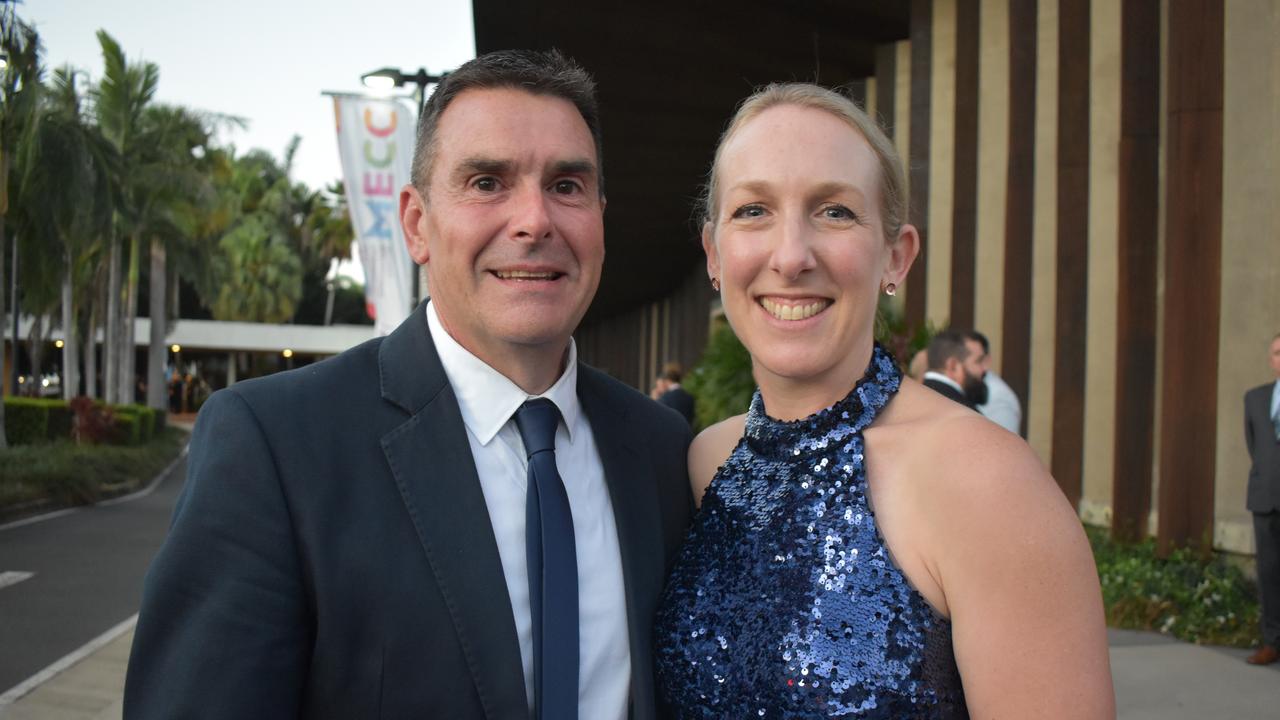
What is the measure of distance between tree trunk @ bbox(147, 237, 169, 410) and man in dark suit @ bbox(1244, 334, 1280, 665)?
32.5m

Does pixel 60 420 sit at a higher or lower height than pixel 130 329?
lower

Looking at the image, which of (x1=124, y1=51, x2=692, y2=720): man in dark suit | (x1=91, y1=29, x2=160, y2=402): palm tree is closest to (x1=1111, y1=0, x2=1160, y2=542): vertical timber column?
(x1=124, y1=51, x2=692, y2=720): man in dark suit

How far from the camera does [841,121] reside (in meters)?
2.17

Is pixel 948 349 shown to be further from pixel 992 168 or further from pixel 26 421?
pixel 26 421

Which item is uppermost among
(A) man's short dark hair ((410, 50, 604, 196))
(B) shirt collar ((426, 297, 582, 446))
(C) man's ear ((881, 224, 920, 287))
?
(A) man's short dark hair ((410, 50, 604, 196))

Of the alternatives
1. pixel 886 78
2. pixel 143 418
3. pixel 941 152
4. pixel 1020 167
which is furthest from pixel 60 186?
pixel 1020 167

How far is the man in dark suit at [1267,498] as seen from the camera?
257 inches

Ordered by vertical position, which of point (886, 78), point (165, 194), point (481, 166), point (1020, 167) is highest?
point (165, 194)

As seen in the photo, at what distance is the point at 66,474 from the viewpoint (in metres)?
15.2

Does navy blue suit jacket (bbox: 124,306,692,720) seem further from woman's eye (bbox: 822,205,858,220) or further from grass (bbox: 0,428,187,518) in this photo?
grass (bbox: 0,428,187,518)

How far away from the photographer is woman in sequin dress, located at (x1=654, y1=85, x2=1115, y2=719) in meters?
1.77

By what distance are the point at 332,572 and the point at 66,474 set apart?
15.5 m

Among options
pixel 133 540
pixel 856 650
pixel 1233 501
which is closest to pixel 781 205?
pixel 856 650

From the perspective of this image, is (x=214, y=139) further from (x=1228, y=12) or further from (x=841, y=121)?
(x=841, y=121)
